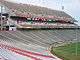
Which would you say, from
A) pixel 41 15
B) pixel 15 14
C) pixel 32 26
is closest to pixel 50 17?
pixel 41 15

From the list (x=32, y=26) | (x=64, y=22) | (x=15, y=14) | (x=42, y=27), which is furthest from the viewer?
(x=64, y=22)

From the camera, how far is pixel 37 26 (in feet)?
161

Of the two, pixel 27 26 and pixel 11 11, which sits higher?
pixel 11 11

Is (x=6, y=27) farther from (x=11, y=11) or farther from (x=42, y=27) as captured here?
(x=42, y=27)

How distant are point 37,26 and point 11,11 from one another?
10429 mm

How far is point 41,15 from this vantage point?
55312 mm

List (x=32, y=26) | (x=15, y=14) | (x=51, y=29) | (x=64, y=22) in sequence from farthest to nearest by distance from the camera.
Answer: (x=64, y=22), (x=51, y=29), (x=32, y=26), (x=15, y=14)

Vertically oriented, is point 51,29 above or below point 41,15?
below

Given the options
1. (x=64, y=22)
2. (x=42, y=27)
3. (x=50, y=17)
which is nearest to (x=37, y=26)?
(x=42, y=27)

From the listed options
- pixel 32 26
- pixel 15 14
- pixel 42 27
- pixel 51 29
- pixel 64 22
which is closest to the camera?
pixel 15 14

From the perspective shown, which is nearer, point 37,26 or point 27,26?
point 27,26

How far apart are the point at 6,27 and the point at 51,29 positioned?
1817 centimetres

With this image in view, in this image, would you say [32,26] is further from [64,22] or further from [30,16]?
[64,22]

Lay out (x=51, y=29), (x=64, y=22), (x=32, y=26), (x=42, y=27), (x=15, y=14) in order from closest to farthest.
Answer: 1. (x=15, y=14)
2. (x=32, y=26)
3. (x=42, y=27)
4. (x=51, y=29)
5. (x=64, y=22)
